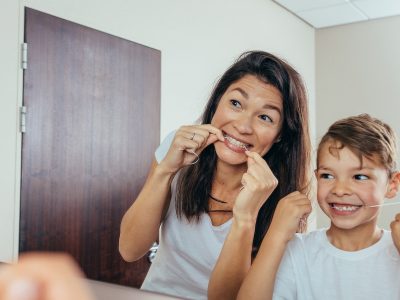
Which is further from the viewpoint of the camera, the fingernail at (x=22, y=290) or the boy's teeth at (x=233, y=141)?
the boy's teeth at (x=233, y=141)

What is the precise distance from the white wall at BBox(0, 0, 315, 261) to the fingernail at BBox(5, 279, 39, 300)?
0.74ft

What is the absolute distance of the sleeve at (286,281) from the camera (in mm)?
421

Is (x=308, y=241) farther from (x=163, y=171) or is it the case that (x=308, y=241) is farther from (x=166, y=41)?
(x=166, y=41)

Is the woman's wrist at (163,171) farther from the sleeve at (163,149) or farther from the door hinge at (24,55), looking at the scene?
the door hinge at (24,55)

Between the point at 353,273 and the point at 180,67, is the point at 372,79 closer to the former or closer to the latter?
the point at 180,67

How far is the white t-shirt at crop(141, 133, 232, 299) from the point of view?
0.50m

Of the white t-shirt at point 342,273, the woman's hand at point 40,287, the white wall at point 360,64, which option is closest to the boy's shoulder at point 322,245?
the white t-shirt at point 342,273

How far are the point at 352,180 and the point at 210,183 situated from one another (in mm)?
206

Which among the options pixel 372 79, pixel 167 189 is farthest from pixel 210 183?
pixel 372 79

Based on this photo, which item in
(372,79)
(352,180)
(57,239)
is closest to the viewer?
(352,180)

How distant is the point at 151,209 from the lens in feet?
1.65

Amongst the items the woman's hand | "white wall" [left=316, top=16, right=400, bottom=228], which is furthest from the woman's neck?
"white wall" [left=316, top=16, right=400, bottom=228]

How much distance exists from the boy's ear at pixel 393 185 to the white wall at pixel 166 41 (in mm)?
121

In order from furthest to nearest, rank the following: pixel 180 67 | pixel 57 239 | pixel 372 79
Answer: pixel 372 79 → pixel 180 67 → pixel 57 239
